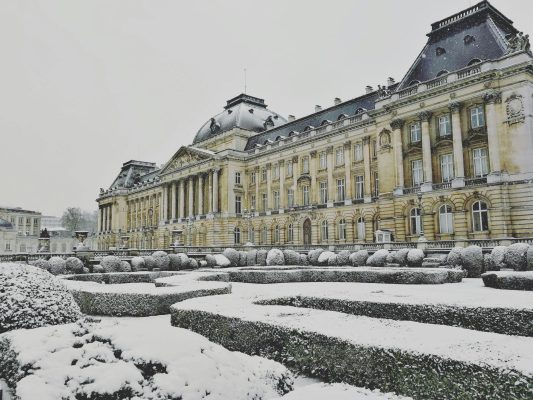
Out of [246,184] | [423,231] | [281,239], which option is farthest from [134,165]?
[423,231]

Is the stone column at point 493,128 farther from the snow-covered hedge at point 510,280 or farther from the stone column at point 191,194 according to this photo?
the stone column at point 191,194

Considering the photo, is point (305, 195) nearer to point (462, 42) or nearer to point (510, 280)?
point (462, 42)

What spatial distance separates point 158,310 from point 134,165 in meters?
86.1

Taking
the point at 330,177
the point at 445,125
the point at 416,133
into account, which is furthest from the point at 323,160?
the point at 445,125

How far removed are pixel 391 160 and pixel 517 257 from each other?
2240cm

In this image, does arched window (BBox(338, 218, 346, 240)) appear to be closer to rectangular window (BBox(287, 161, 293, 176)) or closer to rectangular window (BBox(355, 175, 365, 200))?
rectangular window (BBox(355, 175, 365, 200))

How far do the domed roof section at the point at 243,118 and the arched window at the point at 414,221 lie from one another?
30.0 m

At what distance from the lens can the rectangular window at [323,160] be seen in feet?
159

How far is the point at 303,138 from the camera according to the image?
5031 centimetres

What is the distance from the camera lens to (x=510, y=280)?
41.1 feet

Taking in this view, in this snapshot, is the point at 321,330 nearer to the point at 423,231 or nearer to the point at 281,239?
the point at 423,231

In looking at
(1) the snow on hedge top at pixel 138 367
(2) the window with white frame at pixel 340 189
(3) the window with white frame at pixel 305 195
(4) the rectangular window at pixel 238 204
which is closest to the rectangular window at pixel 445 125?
(2) the window with white frame at pixel 340 189

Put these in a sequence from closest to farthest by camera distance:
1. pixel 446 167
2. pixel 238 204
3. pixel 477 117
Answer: pixel 477 117
pixel 446 167
pixel 238 204

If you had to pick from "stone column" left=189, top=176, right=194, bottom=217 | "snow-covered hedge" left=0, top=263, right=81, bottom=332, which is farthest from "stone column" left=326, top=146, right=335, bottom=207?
"snow-covered hedge" left=0, top=263, right=81, bottom=332
